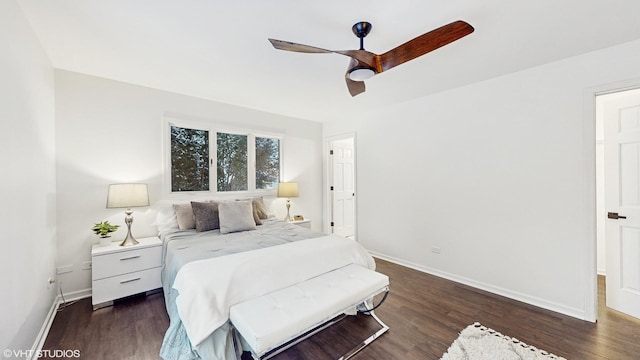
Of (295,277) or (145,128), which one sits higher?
(145,128)

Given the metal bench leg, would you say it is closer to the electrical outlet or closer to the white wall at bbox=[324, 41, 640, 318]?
the white wall at bbox=[324, 41, 640, 318]

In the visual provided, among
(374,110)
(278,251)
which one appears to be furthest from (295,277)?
(374,110)

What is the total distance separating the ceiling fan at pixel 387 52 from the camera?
1.55 metres

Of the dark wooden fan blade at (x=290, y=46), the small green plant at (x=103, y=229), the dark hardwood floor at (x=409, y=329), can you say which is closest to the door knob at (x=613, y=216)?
the dark hardwood floor at (x=409, y=329)

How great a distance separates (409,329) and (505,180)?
1.95 metres

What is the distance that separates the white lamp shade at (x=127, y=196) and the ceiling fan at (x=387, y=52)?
2313 mm

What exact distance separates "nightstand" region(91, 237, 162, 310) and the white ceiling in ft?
6.28

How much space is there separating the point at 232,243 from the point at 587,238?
10.9 ft

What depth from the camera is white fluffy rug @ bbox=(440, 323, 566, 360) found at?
1767 mm

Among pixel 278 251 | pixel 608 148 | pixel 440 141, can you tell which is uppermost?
pixel 440 141

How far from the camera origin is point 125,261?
2.58 metres

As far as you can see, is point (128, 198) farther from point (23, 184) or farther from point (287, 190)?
point (287, 190)

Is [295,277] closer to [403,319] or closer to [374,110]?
[403,319]

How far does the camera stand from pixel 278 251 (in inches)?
84.1
